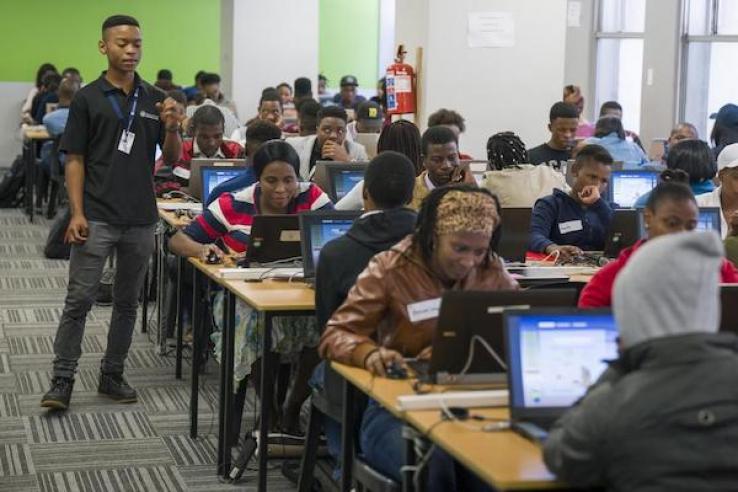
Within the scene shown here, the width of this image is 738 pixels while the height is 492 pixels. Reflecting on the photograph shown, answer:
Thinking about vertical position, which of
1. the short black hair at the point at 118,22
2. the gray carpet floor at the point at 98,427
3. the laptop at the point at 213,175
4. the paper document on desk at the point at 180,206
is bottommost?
the gray carpet floor at the point at 98,427

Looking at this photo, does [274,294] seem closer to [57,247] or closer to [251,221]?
[251,221]

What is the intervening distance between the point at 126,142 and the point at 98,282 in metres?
0.65

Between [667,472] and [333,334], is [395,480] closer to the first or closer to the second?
[333,334]

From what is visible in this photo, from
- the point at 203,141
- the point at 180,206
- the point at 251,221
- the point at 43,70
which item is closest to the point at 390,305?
the point at 251,221

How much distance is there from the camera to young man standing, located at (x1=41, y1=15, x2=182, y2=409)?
5480 millimetres

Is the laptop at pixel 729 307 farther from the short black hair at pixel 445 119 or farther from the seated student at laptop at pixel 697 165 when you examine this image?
the short black hair at pixel 445 119

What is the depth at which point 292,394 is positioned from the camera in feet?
16.1

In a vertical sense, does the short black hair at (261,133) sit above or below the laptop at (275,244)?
above

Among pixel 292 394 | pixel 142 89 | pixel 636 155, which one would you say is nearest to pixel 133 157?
pixel 142 89

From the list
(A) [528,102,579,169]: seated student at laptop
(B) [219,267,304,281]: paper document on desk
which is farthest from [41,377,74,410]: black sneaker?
(A) [528,102,579,169]: seated student at laptop

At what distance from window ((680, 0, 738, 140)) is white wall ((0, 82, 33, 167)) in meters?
9.10

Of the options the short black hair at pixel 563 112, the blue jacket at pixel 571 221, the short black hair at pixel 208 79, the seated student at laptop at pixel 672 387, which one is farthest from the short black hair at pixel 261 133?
the short black hair at pixel 208 79

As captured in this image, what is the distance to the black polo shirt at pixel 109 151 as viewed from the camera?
18.0ft

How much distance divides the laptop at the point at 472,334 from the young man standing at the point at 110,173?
8.66ft
